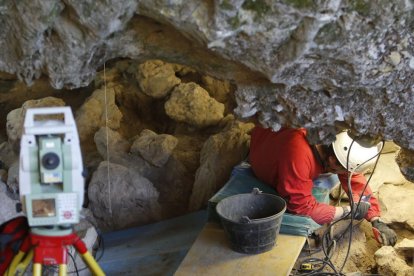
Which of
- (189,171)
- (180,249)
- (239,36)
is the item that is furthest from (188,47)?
(189,171)

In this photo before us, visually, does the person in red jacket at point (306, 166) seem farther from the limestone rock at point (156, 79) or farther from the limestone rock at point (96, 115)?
the limestone rock at point (96, 115)

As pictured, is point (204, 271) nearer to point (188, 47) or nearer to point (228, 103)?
point (188, 47)

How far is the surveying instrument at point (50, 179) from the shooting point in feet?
7.05

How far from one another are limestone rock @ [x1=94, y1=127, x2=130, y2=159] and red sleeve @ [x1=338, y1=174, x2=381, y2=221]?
5.23 ft

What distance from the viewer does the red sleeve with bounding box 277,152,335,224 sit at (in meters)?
3.49

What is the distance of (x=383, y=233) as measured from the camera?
3.74m

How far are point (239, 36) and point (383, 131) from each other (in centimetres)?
97

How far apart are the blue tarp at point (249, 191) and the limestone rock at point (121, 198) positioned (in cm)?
54

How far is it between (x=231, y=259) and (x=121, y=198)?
101 centimetres

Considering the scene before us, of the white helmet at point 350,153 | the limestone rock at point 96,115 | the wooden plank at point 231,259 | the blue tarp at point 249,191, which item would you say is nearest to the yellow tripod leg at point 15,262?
the wooden plank at point 231,259

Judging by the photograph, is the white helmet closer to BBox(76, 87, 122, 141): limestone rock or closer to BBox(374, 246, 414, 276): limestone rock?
BBox(374, 246, 414, 276): limestone rock

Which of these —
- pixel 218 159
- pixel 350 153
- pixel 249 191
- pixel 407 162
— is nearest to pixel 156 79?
pixel 218 159

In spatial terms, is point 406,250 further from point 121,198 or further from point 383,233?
point 121,198

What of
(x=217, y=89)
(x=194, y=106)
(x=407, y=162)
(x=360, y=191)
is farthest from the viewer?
(x=217, y=89)
